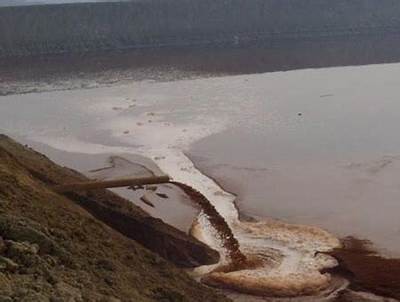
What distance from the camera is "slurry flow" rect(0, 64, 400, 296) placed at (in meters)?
13.6

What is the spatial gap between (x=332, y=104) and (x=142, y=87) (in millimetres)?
10977

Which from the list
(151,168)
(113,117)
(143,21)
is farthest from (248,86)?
(143,21)

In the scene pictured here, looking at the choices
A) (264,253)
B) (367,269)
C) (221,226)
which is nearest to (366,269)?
(367,269)

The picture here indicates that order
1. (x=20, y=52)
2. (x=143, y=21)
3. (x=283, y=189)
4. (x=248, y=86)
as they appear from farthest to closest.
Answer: (x=143, y=21) → (x=20, y=52) → (x=248, y=86) → (x=283, y=189)

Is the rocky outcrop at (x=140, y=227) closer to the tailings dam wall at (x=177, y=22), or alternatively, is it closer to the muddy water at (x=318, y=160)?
the muddy water at (x=318, y=160)

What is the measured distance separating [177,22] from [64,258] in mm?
47003

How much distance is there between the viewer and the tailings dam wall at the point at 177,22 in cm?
4919

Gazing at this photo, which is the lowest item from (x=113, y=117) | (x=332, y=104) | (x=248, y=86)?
(x=113, y=117)

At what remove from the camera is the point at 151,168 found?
2066 centimetres

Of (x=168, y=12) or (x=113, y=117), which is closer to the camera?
(x=113, y=117)

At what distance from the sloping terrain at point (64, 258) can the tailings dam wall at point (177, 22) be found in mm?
38544

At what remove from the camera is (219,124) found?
86.8 ft

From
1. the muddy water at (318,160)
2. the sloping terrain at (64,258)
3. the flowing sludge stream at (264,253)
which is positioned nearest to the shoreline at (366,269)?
the flowing sludge stream at (264,253)

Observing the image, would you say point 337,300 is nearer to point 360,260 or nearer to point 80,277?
point 360,260
